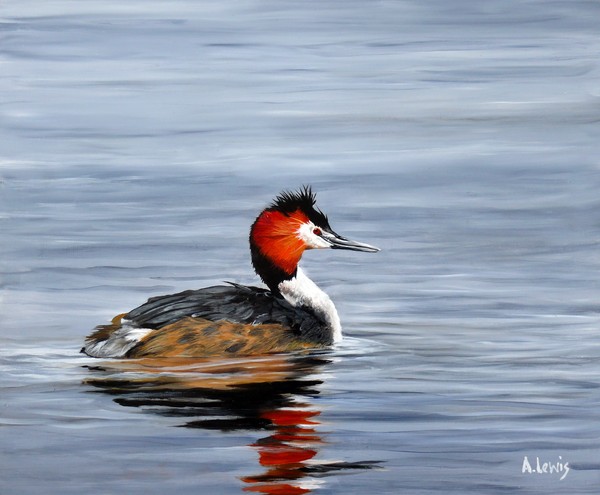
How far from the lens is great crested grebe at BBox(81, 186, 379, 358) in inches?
176

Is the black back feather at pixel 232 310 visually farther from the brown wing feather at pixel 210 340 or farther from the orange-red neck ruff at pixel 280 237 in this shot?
the orange-red neck ruff at pixel 280 237

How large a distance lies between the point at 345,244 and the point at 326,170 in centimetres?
35

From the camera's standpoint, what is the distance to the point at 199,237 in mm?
4371

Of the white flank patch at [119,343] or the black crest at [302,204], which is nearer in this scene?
the white flank patch at [119,343]

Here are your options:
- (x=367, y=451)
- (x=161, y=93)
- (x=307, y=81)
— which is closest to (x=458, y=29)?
(x=307, y=81)

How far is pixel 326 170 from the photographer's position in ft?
14.7

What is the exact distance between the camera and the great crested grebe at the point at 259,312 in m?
4.47

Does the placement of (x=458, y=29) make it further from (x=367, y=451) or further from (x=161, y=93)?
(x=367, y=451)

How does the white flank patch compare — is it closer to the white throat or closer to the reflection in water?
the reflection in water

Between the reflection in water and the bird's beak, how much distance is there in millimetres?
473

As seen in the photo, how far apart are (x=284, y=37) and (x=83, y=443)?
1.88 metres
